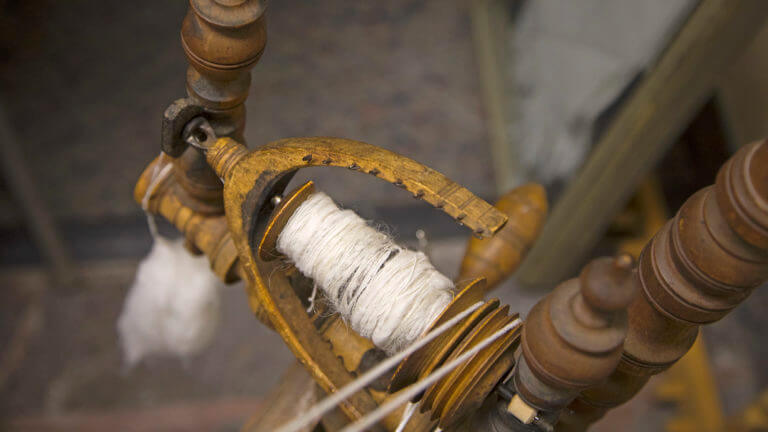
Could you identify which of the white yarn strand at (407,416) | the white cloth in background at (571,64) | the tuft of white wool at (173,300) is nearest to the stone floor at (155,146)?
the white cloth in background at (571,64)

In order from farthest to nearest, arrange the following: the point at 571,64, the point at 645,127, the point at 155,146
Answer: the point at 155,146, the point at 571,64, the point at 645,127

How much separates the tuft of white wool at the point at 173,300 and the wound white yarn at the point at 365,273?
374 mm

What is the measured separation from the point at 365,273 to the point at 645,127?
0.78 meters

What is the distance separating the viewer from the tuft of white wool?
2.97 ft

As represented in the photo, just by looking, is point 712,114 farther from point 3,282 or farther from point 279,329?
point 3,282

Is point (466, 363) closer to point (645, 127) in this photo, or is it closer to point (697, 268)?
point (697, 268)

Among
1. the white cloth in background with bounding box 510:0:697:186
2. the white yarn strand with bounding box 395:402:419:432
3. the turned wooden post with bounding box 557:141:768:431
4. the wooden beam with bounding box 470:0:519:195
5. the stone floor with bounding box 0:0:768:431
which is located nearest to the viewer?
the turned wooden post with bounding box 557:141:768:431

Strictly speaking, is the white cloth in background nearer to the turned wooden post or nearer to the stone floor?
the stone floor

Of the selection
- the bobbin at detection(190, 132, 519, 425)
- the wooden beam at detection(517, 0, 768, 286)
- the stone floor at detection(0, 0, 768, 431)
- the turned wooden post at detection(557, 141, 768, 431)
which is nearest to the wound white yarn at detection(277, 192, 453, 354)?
the bobbin at detection(190, 132, 519, 425)

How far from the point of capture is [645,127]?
112 cm

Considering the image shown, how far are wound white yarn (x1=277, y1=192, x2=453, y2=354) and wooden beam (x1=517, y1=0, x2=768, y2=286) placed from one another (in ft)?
2.26

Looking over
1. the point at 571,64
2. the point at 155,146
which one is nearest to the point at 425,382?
the point at 571,64

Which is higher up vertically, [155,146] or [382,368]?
[382,368]

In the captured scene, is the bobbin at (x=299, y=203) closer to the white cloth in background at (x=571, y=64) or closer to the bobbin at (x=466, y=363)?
the bobbin at (x=466, y=363)
